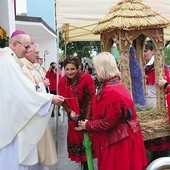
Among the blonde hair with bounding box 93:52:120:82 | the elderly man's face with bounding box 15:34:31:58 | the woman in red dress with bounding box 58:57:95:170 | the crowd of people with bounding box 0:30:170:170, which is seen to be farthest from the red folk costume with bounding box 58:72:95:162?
the blonde hair with bounding box 93:52:120:82

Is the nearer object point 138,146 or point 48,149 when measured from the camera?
point 138,146

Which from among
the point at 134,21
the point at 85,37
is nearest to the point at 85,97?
the point at 134,21

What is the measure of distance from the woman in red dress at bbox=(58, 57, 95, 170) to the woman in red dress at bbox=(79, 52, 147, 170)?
1128mm

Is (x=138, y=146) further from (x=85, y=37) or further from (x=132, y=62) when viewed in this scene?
(x=85, y=37)

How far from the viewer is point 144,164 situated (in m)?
3.32

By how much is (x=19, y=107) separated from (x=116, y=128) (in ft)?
2.92

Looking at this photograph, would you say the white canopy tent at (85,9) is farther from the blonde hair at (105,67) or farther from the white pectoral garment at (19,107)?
the blonde hair at (105,67)

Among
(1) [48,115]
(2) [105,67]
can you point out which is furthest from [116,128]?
(1) [48,115]

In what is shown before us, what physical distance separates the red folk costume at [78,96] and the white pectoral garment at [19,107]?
3.40 feet

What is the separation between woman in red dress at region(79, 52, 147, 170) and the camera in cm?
299

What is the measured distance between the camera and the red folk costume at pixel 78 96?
171 inches

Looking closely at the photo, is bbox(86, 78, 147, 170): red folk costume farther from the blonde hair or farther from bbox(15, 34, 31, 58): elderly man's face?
bbox(15, 34, 31, 58): elderly man's face

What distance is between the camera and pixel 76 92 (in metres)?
4.38

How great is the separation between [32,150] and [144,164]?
1.06m
